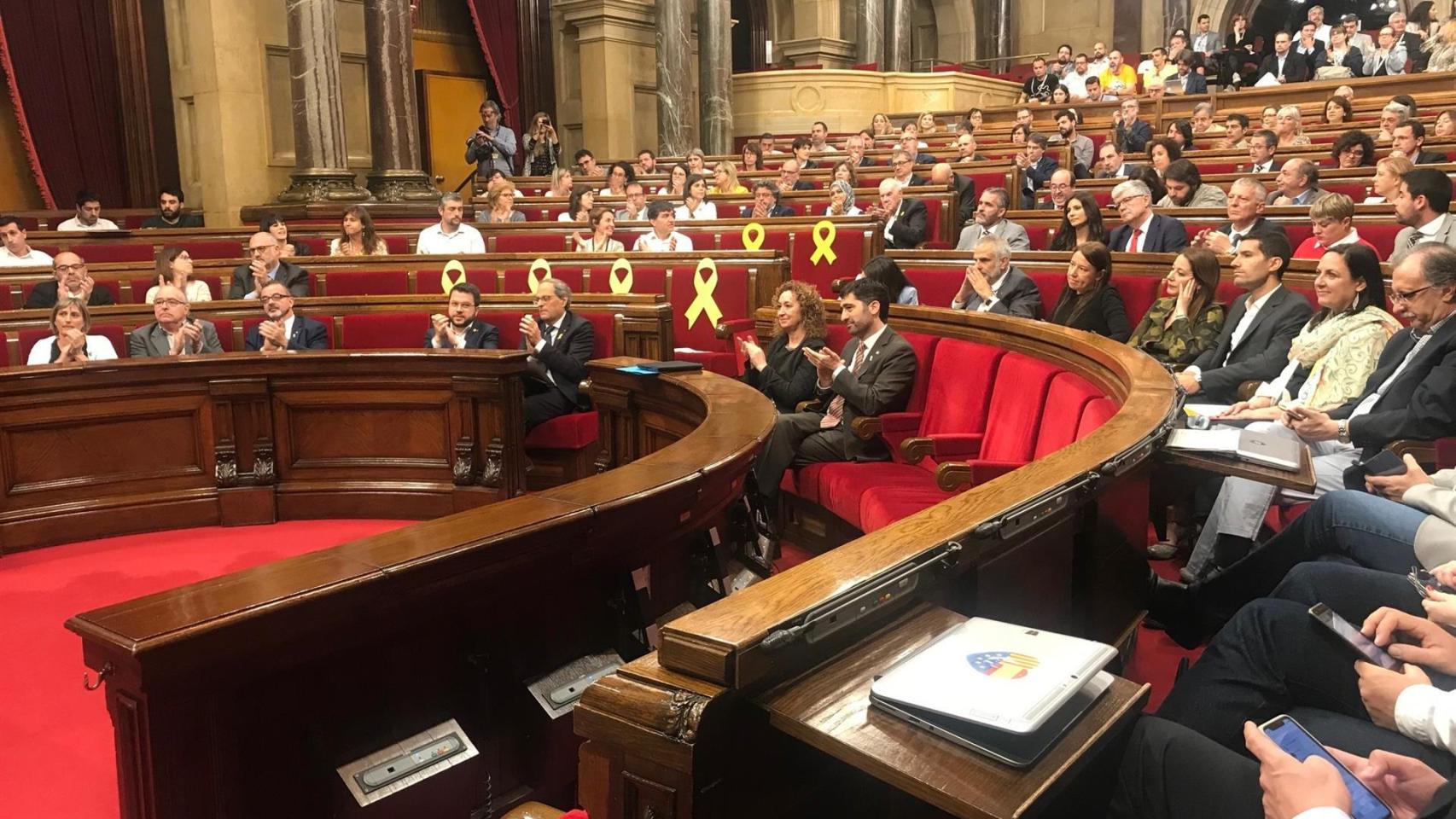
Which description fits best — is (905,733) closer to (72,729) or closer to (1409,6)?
(72,729)

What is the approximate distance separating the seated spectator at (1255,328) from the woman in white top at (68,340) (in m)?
4.12

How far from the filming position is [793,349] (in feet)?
14.5

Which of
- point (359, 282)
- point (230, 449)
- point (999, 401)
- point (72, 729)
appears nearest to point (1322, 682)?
point (999, 401)

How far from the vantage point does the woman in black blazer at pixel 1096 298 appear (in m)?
4.35

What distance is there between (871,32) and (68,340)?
13.1 meters

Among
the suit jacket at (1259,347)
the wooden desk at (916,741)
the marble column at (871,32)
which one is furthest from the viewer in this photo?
the marble column at (871,32)

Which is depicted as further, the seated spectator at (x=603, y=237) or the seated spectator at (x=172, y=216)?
the seated spectator at (x=172, y=216)

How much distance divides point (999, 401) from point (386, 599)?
2.37m

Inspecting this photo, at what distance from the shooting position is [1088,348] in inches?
126

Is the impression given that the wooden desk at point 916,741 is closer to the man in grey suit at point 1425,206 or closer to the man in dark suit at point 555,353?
the man in dark suit at point 555,353

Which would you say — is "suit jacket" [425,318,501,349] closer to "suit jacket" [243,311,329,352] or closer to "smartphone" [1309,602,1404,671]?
"suit jacket" [243,311,329,352]

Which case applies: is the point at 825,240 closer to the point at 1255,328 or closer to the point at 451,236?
the point at 451,236

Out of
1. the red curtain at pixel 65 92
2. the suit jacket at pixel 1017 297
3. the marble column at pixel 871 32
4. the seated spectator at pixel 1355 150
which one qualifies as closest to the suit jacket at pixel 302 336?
the suit jacket at pixel 1017 297

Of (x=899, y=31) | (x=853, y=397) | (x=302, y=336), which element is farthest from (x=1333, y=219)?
(x=899, y=31)
